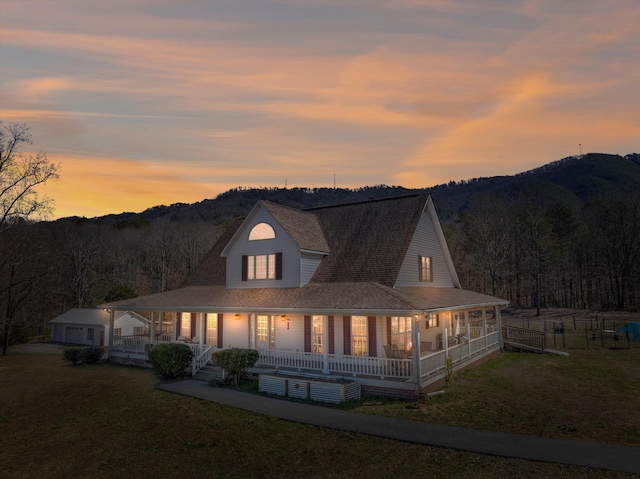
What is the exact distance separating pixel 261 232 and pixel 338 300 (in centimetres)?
803

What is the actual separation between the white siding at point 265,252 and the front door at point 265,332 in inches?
84.7

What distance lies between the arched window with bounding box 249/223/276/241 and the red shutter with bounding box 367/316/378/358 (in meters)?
8.19

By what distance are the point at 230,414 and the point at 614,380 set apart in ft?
54.8

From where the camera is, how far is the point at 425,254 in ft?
82.9

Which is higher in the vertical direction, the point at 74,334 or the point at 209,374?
the point at 209,374

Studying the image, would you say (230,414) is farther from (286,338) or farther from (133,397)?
(286,338)

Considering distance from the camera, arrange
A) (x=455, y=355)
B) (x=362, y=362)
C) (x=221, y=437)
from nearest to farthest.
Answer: (x=221, y=437), (x=362, y=362), (x=455, y=355)

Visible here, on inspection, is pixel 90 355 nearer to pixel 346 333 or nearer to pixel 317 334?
pixel 317 334

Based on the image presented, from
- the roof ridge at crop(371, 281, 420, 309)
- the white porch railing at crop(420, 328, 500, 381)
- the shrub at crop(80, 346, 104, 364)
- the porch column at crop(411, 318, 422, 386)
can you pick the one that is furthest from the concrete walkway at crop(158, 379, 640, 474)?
the shrub at crop(80, 346, 104, 364)

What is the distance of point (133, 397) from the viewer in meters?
17.1

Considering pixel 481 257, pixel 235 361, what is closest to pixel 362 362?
pixel 235 361

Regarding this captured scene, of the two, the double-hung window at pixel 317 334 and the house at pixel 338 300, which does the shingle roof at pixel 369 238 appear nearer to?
the house at pixel 338 300

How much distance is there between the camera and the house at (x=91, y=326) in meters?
38.8

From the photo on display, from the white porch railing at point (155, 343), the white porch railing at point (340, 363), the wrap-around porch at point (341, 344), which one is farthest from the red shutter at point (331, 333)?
the white porch railing at point (155, 343)
